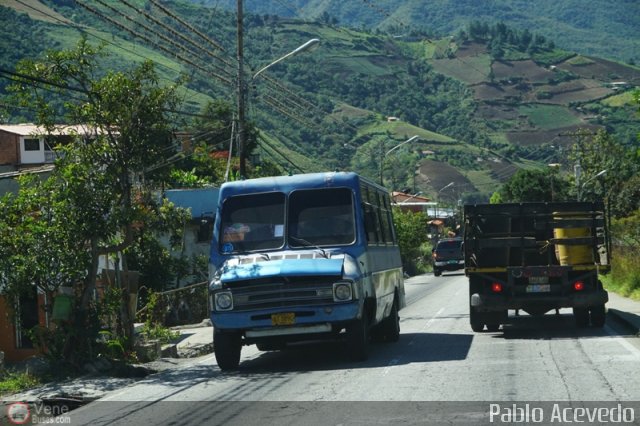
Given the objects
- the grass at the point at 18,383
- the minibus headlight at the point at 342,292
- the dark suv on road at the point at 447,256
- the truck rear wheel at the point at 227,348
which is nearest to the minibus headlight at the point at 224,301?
the truck rear wheel at the point at 227,348

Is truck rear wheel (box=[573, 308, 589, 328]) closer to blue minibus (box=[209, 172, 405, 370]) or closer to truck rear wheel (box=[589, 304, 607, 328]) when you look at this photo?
truck rear wheel (box=[589, 304, 607, 328])

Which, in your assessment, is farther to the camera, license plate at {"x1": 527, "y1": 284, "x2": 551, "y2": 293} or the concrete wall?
the concrete wall

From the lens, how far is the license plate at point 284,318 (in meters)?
16.0

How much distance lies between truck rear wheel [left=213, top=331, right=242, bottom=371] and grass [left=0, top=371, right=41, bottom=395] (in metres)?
2.83

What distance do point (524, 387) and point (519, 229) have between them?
325 inches

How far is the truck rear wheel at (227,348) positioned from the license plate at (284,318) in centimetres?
88

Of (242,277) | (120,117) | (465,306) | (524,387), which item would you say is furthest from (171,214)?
(465,306)

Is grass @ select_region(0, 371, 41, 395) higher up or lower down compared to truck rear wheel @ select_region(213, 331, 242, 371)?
lower down

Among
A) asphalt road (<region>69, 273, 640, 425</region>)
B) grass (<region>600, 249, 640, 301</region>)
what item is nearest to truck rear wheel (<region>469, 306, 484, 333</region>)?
asphalt road (<region>69, 273, 640, 425</region>)

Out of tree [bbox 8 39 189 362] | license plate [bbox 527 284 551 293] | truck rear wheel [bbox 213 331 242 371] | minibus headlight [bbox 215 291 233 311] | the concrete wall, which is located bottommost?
the concrete wall

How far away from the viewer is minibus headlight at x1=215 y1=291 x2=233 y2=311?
53.5 feet

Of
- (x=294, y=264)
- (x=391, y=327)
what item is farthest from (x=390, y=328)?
(x=294, y=264)

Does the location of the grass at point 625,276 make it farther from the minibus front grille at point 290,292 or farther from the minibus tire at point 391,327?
the minibus front grille at point 290,292

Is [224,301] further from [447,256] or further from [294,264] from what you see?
[447,256]
